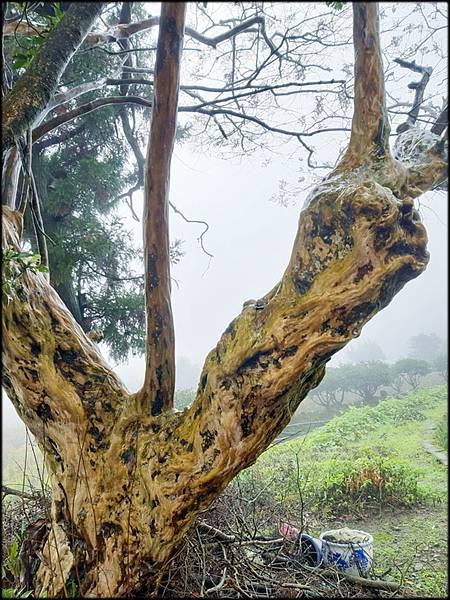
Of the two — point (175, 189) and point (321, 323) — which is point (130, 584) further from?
point (175, 189)

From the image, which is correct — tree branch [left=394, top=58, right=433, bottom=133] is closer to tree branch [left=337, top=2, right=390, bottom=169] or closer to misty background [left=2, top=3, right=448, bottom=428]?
misty background [left=2, top=3, right=448, bottom=428]

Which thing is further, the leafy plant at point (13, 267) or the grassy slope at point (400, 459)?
the grassy slope at point (400, 459)

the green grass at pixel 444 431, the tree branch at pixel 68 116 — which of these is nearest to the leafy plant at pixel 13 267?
the tree branch at pixel 68 116

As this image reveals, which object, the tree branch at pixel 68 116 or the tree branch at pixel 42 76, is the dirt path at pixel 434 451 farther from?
the tree branch at pixel 68 116

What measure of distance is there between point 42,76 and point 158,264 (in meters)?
0.70

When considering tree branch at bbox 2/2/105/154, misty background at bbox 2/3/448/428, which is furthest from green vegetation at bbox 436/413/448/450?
tree branch at bbox 2/2/105/154

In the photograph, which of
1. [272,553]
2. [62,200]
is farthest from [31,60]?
[272,553]

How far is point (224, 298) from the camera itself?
2.82 metres

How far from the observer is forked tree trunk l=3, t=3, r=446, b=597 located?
100 cm

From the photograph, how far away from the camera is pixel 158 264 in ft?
4.27

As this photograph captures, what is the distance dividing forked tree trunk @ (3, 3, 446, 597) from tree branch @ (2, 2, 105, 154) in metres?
0.33

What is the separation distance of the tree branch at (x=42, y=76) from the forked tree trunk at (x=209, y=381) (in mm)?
327

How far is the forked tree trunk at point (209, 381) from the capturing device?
1.00m

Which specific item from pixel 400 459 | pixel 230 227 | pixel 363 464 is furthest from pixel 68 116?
pixel 400 459
